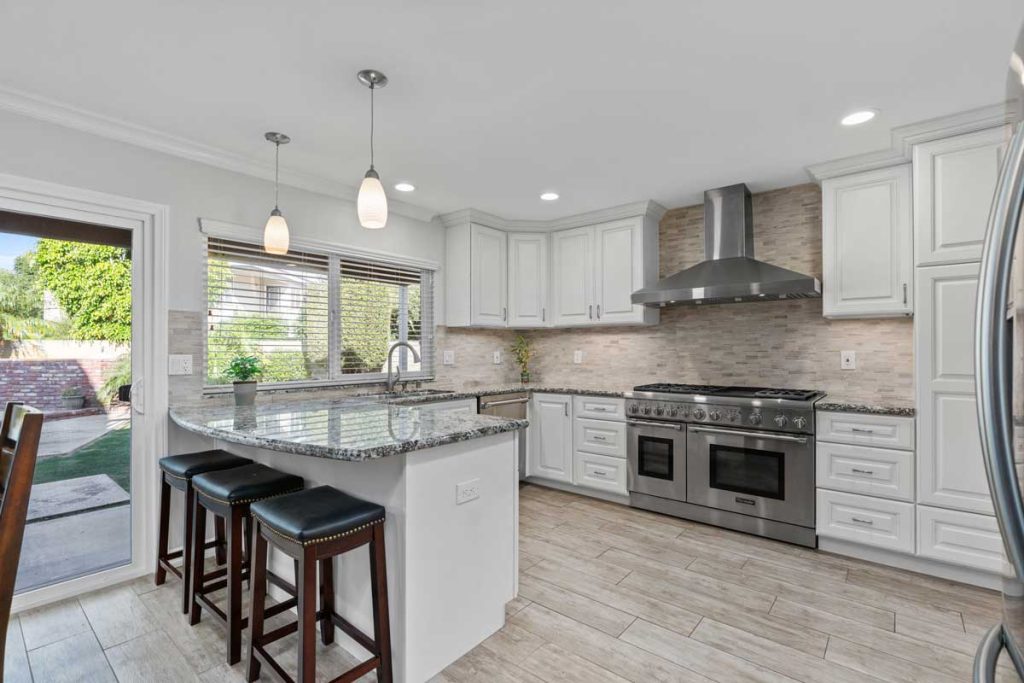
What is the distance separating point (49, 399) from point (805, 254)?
463 cm

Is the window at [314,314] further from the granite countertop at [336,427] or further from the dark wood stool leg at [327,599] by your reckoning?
the dark wood stool leg at [327,599]

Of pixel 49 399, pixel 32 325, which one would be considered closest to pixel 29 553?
pixel 49 399

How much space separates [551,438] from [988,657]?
3560mm

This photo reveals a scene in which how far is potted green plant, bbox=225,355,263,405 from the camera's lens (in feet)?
9.31

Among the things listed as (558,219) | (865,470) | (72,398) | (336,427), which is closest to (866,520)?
(865,470)

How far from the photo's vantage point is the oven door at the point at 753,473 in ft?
9.95

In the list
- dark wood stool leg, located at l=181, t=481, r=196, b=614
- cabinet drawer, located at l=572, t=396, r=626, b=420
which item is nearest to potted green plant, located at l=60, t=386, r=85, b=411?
dark wood stool leg, located at l=181, t=481, r=196, b=614

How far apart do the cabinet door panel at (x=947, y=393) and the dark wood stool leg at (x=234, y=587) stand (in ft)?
11.1

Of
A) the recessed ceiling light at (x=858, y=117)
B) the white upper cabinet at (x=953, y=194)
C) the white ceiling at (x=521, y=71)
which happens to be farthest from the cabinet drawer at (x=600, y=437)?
the recessed ceiling light at (x=858, y=117)

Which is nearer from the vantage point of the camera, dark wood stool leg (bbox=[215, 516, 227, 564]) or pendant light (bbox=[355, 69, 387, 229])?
pendant light (bbox=[355, 69, 387, 229])

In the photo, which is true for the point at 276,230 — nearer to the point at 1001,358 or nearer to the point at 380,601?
the point at 380,601

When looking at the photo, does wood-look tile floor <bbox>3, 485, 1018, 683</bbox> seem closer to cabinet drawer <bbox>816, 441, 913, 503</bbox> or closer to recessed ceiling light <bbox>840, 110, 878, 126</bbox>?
cabinet drawer <bbox>816, 441, 913, 503</bbox>

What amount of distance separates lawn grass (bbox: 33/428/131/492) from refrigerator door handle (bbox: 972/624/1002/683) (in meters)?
3.38

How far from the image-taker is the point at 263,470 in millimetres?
2143
